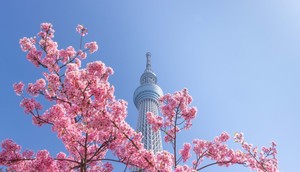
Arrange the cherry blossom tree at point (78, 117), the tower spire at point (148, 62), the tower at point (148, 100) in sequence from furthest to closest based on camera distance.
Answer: the tower spire at point (148, 62)
the tower at point (148, 100)
the cherry blossom tree at point (78, 117)

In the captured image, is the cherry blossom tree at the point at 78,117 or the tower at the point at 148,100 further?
the tower at the point at 148,100

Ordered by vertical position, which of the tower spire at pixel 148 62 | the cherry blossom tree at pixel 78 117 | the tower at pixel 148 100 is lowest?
the cherry blossom tree at pixel 78 117

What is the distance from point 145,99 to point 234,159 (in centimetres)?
8398

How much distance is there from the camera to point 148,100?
3661 inches

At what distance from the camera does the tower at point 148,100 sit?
8329 cm

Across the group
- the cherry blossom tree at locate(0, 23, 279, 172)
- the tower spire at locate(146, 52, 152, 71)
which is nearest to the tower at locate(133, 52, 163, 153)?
the tower spire at locate(146, 52, 152, 71)

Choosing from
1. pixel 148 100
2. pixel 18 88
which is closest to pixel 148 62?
pixel 148 100

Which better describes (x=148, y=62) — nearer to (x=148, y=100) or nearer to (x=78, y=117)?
(x=148, y=100)

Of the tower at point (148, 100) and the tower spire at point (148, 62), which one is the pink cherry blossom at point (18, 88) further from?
the tower spire at point (148, 62)

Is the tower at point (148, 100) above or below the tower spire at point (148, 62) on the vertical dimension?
below

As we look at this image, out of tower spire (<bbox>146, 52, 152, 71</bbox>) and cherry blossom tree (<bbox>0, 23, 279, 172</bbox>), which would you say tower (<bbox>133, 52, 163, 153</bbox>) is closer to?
tower spire (<bbox>146, 52, 152, 71</bbox>)

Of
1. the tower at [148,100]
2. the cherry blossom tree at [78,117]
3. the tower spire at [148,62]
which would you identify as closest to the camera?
the cherry blossom tree at [78,117]

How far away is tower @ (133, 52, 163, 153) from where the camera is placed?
8329 centimetres

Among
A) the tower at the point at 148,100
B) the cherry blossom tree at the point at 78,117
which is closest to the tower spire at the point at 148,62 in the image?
the tower at the point at 148,100
